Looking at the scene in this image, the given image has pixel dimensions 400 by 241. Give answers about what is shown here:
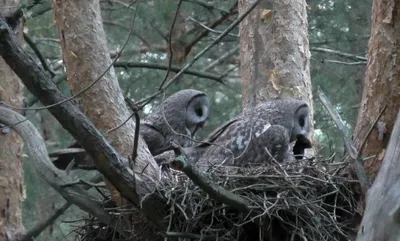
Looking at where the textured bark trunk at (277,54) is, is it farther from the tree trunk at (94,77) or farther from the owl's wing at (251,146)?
the tree trunk at (94,77)

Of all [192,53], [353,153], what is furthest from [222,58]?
[353,153]

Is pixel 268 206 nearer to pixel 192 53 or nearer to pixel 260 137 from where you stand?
pixel 260 137

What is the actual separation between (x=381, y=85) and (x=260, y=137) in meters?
1.13

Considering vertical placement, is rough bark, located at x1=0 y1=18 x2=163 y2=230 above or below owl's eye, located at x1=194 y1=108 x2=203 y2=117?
above

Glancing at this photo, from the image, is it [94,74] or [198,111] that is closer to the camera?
[94,74]

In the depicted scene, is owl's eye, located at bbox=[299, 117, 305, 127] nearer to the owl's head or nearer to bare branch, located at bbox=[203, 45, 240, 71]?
the owl's head

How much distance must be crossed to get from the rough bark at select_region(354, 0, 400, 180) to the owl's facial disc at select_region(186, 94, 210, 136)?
90.6 inches

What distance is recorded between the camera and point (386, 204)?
3.54m

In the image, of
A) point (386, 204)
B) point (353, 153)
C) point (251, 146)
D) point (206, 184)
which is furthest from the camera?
point (251, 146)

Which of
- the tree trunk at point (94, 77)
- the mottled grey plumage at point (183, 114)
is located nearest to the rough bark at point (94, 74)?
the tree trunk at point (94, 77)

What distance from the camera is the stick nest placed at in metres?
4.39

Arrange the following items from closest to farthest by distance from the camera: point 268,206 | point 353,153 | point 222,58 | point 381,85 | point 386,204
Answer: point 386,204 < point 353,153 < point 268,206 < point 381,85 < point 222,58

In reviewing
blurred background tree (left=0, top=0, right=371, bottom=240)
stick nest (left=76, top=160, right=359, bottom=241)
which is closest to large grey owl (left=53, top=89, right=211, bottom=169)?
blurred background tree (left=0, top=0, right=371, bottom=240)

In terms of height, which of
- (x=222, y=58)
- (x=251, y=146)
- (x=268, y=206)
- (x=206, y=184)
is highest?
(x=222, y=58)
